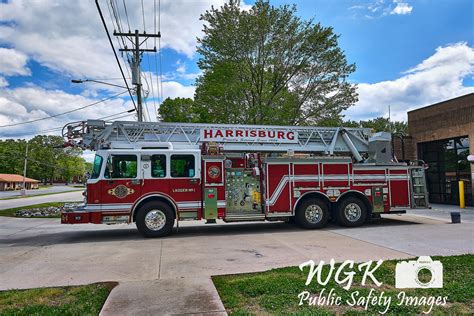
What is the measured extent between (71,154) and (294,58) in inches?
4438

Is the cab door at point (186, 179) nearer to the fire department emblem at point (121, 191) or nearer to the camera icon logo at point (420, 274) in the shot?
the fire department emblem at point (121, 191)

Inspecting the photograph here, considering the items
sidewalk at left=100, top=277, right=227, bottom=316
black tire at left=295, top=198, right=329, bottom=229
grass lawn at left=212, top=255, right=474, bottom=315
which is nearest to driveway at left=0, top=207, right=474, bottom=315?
sidewalk at left=100, top=277, right=227, bottom=316

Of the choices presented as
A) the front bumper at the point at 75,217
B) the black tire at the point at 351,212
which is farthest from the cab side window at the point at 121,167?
the black tire at the point at 351,212

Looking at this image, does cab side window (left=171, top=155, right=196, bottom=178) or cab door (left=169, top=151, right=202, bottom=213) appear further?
cab side window (left=171, top=155, right=196, bottom=178)

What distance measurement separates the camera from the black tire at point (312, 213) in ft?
37.7

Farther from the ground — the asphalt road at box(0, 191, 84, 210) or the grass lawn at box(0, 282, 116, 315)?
the asphalt road at box(0, 191, 84, 210)

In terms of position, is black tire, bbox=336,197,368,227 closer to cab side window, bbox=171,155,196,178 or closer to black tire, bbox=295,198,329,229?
black tire, bbox=295,198,329,229

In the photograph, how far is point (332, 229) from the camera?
1149cm

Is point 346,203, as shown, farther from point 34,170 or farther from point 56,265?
point 34,170

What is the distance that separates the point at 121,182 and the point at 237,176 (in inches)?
134

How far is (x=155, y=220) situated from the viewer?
10.3m

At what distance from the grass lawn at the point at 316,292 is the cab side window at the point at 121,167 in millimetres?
Answer: 5420

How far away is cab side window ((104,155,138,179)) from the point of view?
10.2 metres

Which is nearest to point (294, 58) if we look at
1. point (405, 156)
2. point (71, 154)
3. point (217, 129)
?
point (405, 156)
